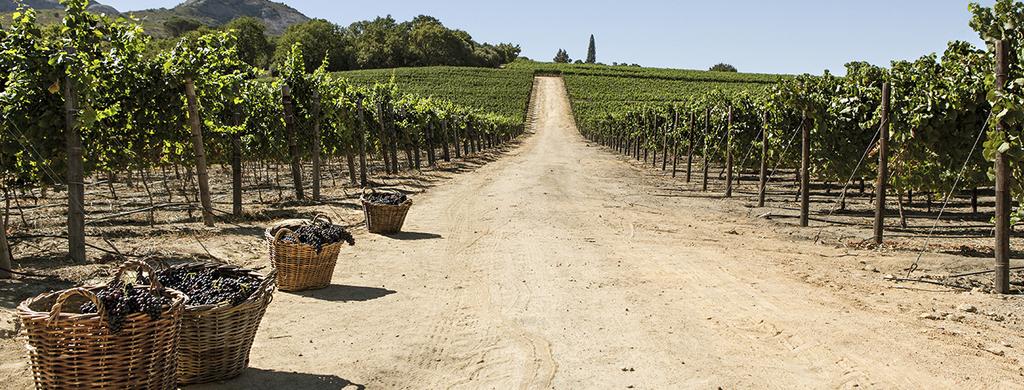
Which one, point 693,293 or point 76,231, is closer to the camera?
point 693,293

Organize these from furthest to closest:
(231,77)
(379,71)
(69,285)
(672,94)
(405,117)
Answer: (379,71)
(672,94)
(405,117)
(231,77)
(69,285)

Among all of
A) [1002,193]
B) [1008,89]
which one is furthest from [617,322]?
[1008,89]

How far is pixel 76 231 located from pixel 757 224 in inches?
466

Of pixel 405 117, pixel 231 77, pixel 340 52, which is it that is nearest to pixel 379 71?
pixel 340 52

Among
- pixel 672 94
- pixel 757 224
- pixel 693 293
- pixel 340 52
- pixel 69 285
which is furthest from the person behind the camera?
pixel 340 52

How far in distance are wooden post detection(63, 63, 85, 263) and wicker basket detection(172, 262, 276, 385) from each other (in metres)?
5.03

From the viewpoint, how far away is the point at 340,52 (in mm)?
111875

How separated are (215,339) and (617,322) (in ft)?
A: 12.2

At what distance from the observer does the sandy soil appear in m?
5.63

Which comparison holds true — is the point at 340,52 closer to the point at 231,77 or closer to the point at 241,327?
the point at 231,77

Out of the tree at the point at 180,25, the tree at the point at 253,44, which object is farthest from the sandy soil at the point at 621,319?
the tree at the point at 180,25

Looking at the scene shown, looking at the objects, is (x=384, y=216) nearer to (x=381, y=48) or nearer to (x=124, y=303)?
(x=124, y=303)

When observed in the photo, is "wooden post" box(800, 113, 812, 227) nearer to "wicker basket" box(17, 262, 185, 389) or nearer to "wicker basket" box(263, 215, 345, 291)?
"wicker basket" box(263, 215, 345, 291)

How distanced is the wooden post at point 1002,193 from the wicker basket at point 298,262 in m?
7.61
